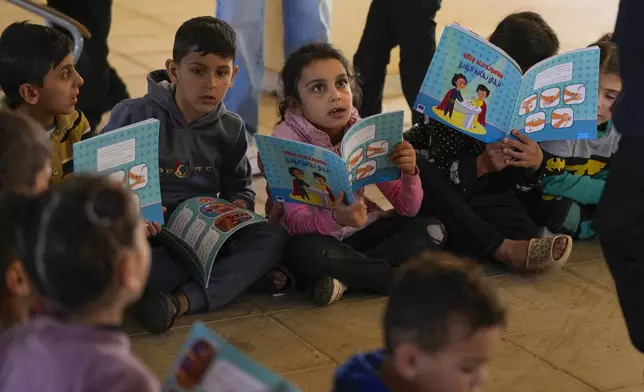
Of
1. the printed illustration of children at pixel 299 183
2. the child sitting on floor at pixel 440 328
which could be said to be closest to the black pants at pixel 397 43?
the printed illustration of children at pixel 299 183

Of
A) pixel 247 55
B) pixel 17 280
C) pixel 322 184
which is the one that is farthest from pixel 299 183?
pixel 247 55

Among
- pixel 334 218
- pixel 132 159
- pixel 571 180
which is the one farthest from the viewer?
pixel 571 180

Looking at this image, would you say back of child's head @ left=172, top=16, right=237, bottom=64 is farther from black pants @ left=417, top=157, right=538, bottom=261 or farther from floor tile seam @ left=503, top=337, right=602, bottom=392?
floor tile seam @ left=503, top=337, right=602, bottom=392

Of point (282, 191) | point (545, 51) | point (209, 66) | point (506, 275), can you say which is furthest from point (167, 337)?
point (545, 51)

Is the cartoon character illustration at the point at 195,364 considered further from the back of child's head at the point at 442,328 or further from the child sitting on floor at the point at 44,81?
the child sitting on floor at the point at 44,81

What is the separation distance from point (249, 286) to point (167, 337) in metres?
0.37

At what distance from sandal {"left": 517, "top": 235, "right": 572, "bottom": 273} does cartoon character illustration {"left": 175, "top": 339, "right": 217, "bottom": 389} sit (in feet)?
6.08

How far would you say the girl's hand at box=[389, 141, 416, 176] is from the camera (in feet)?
9.92

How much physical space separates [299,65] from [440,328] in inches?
61.9

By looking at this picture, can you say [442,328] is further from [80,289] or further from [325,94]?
[325,94]

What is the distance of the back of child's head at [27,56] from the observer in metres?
2.94

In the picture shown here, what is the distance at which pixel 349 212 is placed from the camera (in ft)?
9.36

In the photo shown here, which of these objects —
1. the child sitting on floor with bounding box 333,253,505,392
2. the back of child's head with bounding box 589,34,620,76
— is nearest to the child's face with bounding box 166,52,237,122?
the back of child's head with bounding box 589,34,620,76

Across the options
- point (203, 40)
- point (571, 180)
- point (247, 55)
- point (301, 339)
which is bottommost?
point (301, 339)
